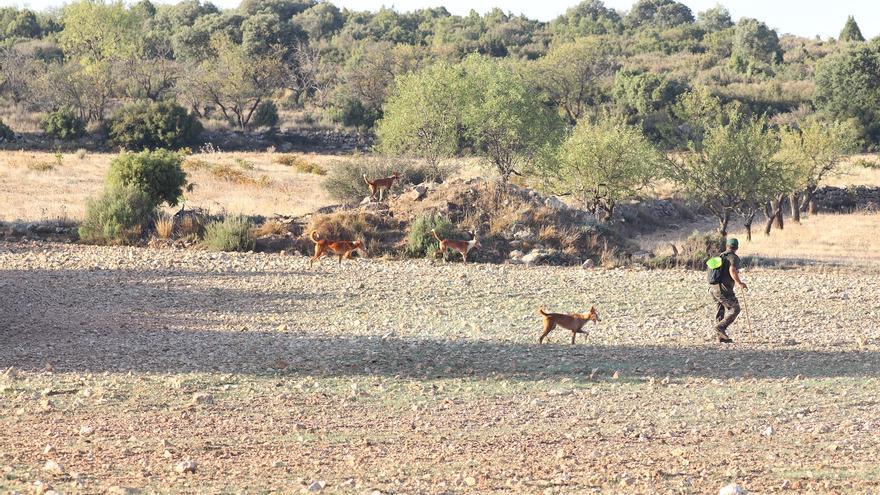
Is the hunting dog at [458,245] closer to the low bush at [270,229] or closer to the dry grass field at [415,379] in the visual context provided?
the dry grass field at [415,379]

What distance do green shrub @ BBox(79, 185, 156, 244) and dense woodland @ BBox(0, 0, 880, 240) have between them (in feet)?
47.6

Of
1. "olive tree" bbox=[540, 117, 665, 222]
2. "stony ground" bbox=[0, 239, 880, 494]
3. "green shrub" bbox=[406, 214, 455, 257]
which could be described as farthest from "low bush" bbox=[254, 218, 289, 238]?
"olive tree" bbox=[540, 117, 665, 222]

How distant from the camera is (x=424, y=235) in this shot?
2284 cm

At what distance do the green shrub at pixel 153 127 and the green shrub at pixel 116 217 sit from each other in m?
29.6

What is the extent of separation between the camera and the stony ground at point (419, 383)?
7.82 m

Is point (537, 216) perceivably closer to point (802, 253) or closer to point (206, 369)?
point (802, 253)

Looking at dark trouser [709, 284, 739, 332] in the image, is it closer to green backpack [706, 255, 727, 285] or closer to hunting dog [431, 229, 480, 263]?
green backpack [706, 255, 727, 285]

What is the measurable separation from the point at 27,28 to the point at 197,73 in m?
40.0

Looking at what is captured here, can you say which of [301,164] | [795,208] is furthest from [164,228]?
[795,208]

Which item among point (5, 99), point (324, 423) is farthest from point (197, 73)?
point (324, 423)

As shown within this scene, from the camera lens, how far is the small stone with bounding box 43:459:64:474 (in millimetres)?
7520

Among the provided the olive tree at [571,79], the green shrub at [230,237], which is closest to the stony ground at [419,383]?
the green shrub at [230,237]

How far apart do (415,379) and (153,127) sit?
45.8 meters

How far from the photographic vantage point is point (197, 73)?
7012cm
